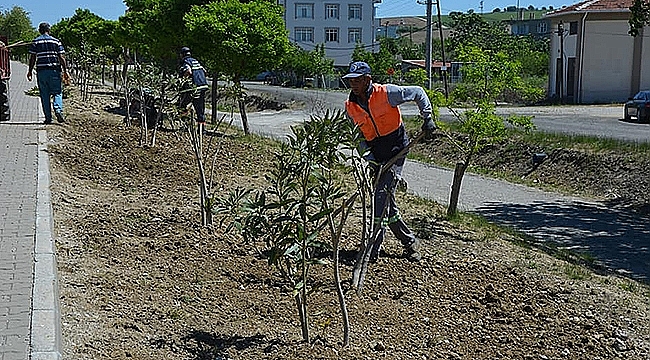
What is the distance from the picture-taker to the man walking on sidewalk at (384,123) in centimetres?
634

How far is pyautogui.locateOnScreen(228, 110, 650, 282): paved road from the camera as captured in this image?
9.81 meters

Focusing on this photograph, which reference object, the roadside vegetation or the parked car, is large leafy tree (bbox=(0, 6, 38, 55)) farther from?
the roadside vegetation

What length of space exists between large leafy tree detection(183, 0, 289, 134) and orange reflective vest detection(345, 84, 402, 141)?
11264 millimetres

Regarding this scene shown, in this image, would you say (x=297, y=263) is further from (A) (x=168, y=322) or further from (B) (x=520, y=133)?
(B) (x=520, y=133)

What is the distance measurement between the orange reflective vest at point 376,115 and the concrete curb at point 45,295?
2.48m

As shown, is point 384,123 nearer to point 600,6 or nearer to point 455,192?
point 455,192

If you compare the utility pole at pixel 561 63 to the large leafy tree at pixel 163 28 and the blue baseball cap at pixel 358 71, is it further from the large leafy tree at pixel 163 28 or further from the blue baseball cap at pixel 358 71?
the blue baseball cap at pixel 358 71

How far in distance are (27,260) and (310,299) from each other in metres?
1.99

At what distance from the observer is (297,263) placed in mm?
4949

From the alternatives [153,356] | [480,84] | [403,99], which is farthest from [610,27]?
[153,356]

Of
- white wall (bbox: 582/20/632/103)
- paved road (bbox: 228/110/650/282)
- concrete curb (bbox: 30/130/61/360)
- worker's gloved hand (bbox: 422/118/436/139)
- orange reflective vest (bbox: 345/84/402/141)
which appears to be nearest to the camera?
concrete curb (bbox: 30/130/61/360)

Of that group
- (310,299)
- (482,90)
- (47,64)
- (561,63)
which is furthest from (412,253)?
(561,63)

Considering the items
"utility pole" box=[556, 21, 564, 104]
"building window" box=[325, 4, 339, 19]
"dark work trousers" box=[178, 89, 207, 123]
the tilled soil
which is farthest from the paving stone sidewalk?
"building window" box=[325, 4, 339, 19]

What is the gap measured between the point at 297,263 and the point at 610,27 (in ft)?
144
